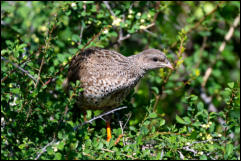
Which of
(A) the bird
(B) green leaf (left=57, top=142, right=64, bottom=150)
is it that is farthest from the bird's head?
(B) green leaf (left=57, top=142, right=64, bottom=150)

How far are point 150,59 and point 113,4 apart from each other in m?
1.59

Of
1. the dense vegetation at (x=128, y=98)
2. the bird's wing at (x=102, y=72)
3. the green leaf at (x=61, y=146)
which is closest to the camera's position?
the green leaf at (x=61, y=146)

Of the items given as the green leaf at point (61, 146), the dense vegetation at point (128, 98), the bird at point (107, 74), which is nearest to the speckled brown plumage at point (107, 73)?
the bird at point (107, 74)

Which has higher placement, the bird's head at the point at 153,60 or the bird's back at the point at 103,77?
the bird's head at the point at 153,60

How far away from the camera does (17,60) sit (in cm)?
344

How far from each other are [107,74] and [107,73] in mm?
17

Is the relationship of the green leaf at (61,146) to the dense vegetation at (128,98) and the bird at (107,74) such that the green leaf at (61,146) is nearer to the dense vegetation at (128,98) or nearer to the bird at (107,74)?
the dense vegetation at (128,98)

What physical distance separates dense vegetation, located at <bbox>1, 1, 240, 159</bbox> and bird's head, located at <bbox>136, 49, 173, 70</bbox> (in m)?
0.14

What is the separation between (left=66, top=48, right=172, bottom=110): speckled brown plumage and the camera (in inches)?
163

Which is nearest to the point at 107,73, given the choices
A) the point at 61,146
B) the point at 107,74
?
the point at 107,74

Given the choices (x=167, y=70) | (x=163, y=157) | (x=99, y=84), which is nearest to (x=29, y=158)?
(x=163, y=157)

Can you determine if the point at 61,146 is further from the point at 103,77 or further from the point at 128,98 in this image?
the point at 128,98

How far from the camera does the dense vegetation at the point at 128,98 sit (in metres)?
3.00

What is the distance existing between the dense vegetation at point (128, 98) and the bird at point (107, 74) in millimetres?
164
